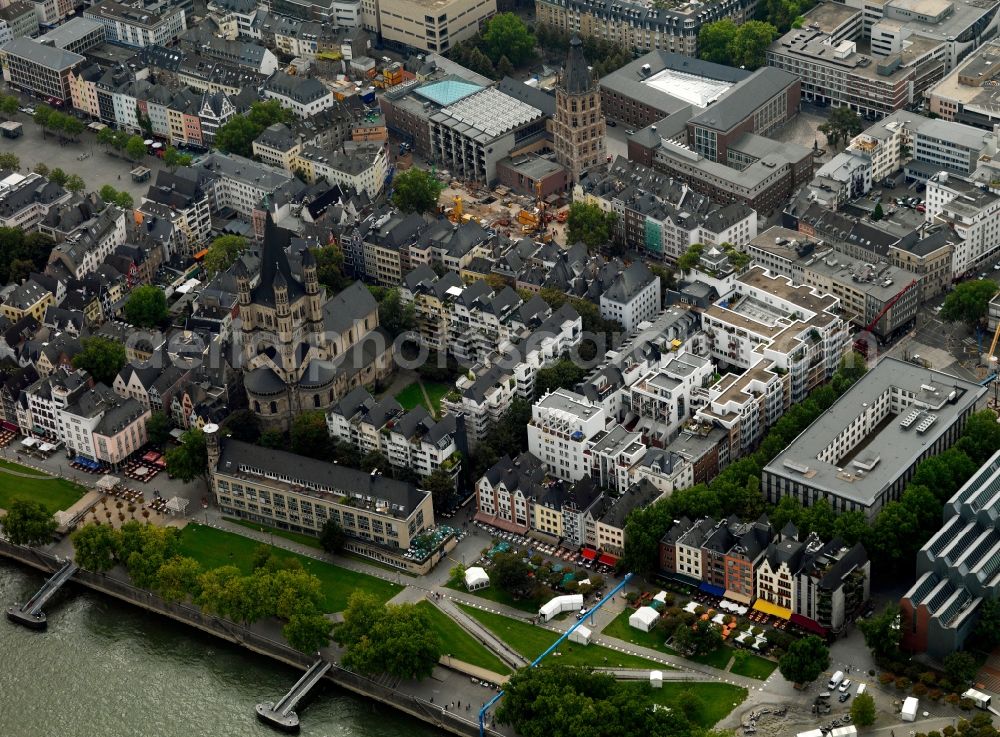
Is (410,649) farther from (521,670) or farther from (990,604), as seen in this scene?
(990,604)

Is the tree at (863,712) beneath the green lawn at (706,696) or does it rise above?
above

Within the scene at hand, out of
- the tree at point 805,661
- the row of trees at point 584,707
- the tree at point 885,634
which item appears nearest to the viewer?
the row of trees at point 584,707

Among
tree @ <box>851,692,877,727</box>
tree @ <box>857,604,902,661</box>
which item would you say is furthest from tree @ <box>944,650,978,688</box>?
tree @ <box>851,692,877,727</box>

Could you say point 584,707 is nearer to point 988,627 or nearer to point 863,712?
point 863,712

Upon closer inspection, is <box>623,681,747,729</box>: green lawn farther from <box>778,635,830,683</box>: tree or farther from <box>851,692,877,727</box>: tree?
<box>851,692,877,727</box>: tree

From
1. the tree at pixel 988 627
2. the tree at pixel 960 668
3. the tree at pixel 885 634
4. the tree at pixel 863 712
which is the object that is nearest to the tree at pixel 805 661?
the tree at pixel 885 634

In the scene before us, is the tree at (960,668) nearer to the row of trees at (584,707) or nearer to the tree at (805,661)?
the tree at (805,661)

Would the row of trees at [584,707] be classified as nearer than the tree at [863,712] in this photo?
Yes
